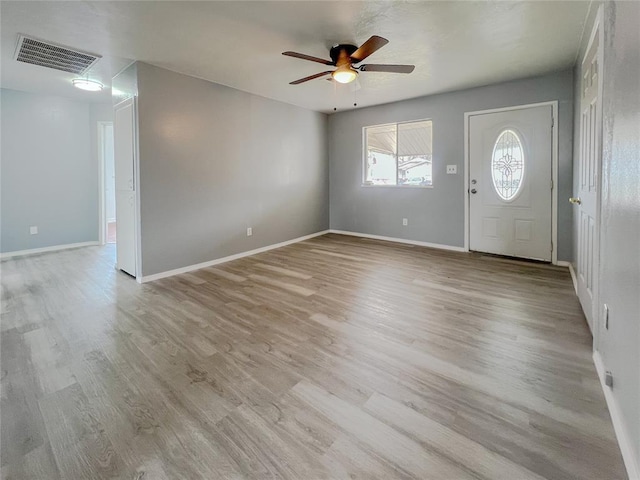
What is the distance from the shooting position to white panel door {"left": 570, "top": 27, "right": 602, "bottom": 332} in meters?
2.10

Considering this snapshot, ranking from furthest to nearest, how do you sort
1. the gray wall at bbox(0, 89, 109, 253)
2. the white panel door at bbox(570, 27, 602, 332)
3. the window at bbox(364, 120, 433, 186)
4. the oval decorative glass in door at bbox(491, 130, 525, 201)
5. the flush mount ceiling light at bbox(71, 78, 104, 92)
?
the window at bbox(364, 120, 433, 186)
the gray wall at bbox(0, 89, 109, 253)
the oval decorative glass in door at bbox(491, 130, 525, 201)
the flush mount ceiling light at bbox(71, 78, 104, 92)
the white panel door at bbox(570, 27, 602, 332)

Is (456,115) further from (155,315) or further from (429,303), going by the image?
(155,315)

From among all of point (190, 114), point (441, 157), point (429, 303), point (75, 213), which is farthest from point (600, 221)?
point (75, 213)

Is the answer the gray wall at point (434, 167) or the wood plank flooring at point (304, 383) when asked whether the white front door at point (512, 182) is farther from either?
the wood plank flooring at point (304, 383)

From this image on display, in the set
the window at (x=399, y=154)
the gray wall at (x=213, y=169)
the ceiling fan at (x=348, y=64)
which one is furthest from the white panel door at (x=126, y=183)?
the window at (x=399, y=154)

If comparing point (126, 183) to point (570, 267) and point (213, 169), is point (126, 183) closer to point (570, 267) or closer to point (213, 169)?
point (213, 169)

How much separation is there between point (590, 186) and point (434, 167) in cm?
282

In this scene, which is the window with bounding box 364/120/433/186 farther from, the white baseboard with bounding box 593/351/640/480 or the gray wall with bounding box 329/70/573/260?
the white baseboard with bounding box 593/351/640/480

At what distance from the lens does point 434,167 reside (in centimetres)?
505

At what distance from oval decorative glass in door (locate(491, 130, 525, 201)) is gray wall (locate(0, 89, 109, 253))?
21.9ft

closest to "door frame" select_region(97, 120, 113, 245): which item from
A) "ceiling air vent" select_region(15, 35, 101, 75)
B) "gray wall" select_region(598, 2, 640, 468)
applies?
"ceiling air vent" select_region(15, 35, 101, 75)

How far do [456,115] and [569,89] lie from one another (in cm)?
136

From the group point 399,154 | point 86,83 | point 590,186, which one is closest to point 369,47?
point 590,186

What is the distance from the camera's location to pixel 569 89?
383 cm
